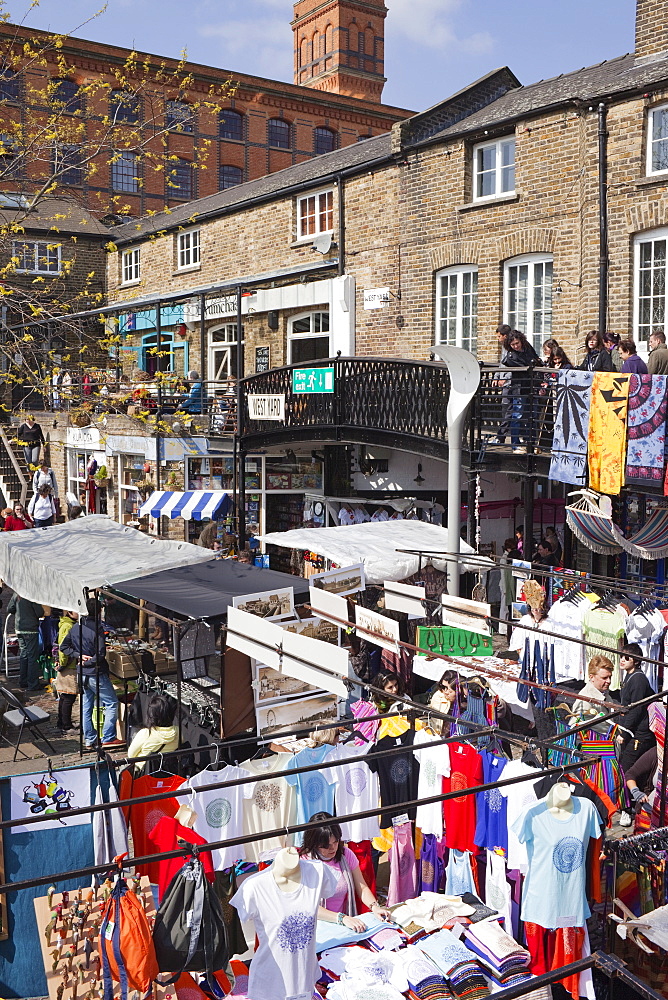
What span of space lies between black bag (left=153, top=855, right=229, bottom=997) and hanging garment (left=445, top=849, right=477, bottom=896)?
2.26 meters

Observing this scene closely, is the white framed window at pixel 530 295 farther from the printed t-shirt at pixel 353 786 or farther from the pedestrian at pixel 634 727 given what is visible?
the printed t-shirt at pixel 353 786

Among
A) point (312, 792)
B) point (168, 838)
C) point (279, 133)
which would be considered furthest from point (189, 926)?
point (279, 133)

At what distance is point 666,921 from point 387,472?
13.7 m

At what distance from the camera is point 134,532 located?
1282cm

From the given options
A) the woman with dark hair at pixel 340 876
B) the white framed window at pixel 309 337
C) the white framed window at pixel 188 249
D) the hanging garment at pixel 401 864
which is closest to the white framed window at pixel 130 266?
the white framed window at pixel 188 249

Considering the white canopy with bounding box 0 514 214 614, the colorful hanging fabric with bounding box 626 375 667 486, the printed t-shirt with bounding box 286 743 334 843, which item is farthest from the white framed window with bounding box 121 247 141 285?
the printed t-shirt with bounding box 286 743 334 843

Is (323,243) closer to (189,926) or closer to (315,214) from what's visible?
(315,214)

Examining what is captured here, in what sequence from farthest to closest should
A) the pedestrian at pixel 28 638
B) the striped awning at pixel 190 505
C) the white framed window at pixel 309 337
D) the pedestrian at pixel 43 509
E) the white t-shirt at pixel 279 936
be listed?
1. the white framed window at pixel 309 337
2. the pedestrian at pixel 43 509
3. the striped awning at pixel 190 505
4. the pedestrian at pixel 28 638
5. the white t-shirt at pixel 279 936

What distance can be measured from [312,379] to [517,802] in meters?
11.6

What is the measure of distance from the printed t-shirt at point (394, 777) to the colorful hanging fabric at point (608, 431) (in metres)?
5.28

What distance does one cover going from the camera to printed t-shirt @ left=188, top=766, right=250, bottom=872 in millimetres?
6043

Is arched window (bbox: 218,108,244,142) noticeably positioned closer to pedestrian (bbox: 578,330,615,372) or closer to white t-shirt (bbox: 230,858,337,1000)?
pedestrian (bbox: 578,330,615,372)

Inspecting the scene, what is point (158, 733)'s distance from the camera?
8008 mm

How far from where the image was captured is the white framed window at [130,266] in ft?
96.8
